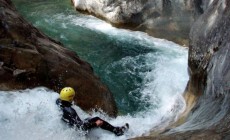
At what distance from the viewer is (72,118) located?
8.00m

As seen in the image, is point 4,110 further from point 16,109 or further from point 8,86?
point 8,86

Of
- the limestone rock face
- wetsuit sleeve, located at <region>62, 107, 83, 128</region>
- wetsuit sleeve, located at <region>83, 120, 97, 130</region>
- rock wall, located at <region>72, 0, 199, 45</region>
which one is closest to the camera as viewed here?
wetsuit sleeve, located at <region>62, 107, 83, 128</region>

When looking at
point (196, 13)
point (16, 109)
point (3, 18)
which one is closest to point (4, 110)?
point (16, 109)

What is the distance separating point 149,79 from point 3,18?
18.0 ft

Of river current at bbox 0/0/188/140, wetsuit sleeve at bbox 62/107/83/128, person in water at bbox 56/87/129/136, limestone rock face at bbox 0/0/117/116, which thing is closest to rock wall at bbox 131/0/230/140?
river current at bbox 0/0/188/140

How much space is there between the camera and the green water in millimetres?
12211

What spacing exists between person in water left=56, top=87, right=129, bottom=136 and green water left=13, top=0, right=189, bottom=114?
2539 millimetres

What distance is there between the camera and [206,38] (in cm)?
1002

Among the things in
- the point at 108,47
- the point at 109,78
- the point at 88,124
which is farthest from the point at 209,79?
the point at 108,47

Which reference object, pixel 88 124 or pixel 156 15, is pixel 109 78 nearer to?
pixel 88 124

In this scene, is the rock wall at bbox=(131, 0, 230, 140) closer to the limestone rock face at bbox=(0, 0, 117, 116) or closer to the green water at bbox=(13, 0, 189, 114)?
the green water at bbox=(13, 0, 189, 114)

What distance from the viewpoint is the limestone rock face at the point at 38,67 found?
9.16 metres

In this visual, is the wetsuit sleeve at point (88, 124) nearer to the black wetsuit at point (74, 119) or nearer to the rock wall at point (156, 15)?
the black wetsuit at point (74, 119)

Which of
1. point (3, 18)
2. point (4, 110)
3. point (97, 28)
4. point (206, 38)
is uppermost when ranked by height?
point (206, 38)
